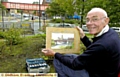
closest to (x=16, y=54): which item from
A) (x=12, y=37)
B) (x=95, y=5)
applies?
(x=12, y=37)

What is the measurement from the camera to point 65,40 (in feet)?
5.15

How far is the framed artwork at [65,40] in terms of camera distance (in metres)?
1.49

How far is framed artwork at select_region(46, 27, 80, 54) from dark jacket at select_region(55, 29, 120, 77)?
0.31m

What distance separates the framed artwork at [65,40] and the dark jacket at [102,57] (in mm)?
309

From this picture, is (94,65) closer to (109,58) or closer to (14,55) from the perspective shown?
(109,58)

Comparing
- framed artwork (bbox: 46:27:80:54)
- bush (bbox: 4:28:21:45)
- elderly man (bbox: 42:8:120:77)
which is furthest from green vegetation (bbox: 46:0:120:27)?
elderly man (bbox: 42:8:120:77)

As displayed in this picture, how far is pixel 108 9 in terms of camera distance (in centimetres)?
703

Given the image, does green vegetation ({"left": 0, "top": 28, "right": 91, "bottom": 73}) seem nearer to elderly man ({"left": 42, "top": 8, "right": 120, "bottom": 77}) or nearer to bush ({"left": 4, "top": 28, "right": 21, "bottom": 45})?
bush ({"left": 4, "top": 28, "right": 21, "bottom": 45})

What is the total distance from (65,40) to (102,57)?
0.51 meters

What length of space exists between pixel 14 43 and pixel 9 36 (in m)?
0.37

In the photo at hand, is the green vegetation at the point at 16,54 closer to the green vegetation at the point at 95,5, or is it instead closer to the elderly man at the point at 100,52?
the green vegetation at the point at 95,5

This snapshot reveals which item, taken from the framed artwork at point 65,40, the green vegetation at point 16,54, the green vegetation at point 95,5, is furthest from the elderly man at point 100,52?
the green vegetation at point 95,5

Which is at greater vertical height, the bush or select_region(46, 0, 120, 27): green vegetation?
select_region(46, 0, 120, 27): green vegetation

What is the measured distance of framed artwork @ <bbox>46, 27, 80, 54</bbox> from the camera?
1491 millimetres
